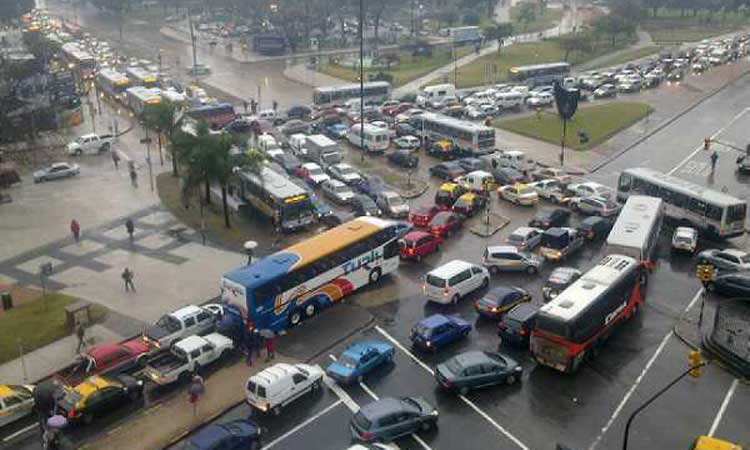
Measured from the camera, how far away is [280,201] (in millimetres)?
45406

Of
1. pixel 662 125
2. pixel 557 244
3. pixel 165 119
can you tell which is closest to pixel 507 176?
pixel 557 244

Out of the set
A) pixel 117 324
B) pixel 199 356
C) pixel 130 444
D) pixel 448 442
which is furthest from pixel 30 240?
pixel 448 442

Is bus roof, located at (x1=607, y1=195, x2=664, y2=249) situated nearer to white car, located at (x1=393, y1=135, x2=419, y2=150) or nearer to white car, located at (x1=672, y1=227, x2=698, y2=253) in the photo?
white car, located at (x1=672, y1=227, x2=698, y2=253)

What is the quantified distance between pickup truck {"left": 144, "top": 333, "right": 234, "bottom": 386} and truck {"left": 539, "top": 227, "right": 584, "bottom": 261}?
61.6 ft

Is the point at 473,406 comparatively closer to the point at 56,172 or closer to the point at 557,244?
the point at 557,244

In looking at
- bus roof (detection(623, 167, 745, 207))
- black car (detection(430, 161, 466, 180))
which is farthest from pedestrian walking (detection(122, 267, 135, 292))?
bus roof (detection(623, 167, 745, 207))

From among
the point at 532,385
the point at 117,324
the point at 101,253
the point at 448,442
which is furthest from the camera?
the point at 101,253

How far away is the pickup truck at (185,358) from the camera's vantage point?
95.4 ft

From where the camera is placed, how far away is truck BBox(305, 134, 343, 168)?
59500 millimetres

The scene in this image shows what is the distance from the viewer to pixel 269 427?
26.4 m

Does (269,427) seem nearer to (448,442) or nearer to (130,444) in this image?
(130,444)

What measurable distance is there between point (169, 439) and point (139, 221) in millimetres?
25515

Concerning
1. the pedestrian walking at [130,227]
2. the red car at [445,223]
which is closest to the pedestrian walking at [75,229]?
the pedestrian walking at [130,227]

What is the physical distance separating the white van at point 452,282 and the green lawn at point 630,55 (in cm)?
7872
